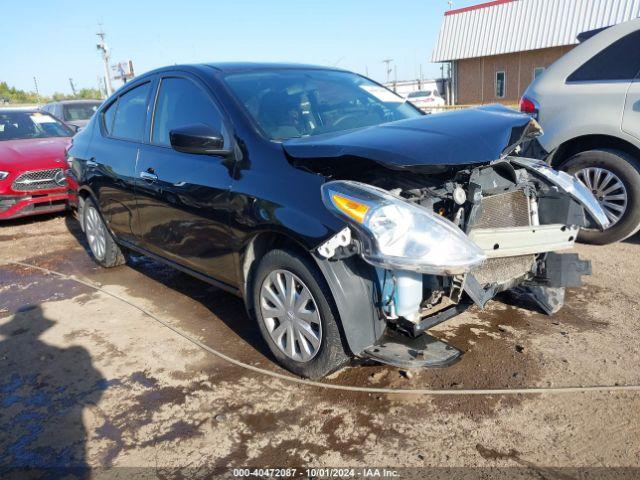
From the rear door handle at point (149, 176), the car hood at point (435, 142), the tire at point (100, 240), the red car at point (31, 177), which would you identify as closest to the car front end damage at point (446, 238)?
the car hood at point (435, 142)

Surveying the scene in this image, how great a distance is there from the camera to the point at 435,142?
7.92ft

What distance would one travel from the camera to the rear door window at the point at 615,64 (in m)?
4.55

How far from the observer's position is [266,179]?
2863 millimetres

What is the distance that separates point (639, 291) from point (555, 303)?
2.76 feet

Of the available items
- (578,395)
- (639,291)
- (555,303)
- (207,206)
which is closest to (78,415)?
(207,206)

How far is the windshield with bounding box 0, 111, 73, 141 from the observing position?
26.8 feet

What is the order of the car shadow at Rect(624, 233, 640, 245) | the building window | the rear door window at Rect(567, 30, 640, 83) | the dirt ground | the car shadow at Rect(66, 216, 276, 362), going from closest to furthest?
the dirt ground, the car shadow at Rect(66, 216, 276, 362), the rear door window at Rect(567, 30, 640, 83), the car shadow at Rect(624, 233, 640, 245), the building window

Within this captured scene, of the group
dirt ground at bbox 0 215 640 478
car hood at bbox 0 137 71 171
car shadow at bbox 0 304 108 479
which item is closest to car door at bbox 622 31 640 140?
dirt ground at bbox 0 215 640 478

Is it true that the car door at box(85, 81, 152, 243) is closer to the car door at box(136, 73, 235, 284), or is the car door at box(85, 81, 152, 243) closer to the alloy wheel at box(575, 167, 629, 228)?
the car door at box(136, 73, 235, 284)

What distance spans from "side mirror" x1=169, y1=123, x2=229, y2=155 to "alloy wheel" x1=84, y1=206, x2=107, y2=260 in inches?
95.6

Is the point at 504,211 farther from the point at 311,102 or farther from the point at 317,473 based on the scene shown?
the point at 317,473

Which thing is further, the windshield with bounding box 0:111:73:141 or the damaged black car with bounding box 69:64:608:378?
the windshield with bounding box 0:111:73:141

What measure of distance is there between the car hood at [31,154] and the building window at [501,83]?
2462 cm

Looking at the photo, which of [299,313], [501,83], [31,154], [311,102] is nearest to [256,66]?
[311,102]
